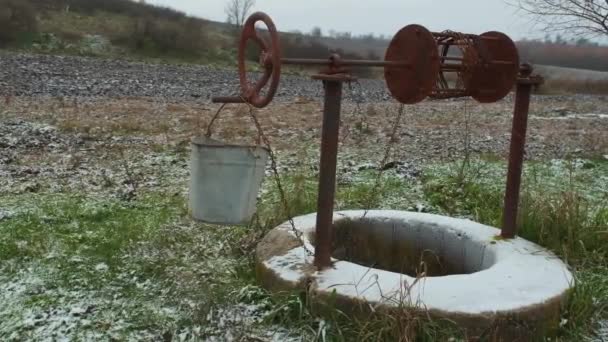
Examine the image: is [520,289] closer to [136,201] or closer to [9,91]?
[136,201]

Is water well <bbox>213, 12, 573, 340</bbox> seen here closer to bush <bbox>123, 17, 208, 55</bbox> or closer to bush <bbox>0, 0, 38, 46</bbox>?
bush <bbox>0, 0, 38, 46</bbox>

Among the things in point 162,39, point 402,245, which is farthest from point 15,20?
point 402,245

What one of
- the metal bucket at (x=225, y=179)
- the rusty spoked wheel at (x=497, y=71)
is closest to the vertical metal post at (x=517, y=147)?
the rusty spoked wheel at (x=497, y=71)

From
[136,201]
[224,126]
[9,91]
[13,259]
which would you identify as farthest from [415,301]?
[9,91]

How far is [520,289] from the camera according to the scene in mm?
3461

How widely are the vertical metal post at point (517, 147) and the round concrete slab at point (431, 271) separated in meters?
0.14

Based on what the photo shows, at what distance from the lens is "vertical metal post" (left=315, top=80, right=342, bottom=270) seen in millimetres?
3484

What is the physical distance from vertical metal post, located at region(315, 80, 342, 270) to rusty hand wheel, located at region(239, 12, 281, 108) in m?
0.37

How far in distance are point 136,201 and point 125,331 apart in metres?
2.84

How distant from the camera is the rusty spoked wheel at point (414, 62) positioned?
3486 millimetres

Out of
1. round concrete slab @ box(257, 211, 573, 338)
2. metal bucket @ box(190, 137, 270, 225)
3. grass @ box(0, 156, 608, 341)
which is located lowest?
grass @ box(0, 156, 608, 341)

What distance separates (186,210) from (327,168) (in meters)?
2.58

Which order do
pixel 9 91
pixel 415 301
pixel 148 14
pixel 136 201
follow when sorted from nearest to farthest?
pixel 415 301 → pixel 136 201 → pixel 9 91 → pixel 148 14

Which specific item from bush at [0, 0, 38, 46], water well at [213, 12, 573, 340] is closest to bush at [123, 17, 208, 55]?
bush at [0, 0, 38, 46]
